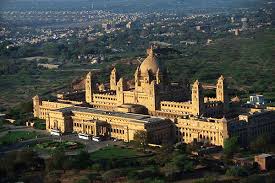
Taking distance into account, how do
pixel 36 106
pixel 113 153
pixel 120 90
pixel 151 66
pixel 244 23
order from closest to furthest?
pixel 113 153
pixel 151 66
pixel 120 90
pixel 36 106
pixel 244 23

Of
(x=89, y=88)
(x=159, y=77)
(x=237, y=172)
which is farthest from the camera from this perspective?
(x=89, y=88)

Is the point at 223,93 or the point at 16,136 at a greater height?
the point at 223,93

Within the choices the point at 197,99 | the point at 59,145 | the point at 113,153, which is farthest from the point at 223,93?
the point at 59,145

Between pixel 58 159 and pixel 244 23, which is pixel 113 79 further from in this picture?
pixel 244 23

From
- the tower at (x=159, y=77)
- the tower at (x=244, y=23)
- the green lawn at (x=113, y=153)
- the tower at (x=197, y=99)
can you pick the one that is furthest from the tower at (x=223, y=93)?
the tower at (x=244, y=23)

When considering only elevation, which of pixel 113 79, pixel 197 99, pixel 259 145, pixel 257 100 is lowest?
pixel 259 145

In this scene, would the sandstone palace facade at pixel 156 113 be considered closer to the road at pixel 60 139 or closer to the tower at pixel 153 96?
the tower at pixel 153 96
